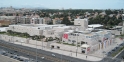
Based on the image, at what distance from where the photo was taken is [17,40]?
13172 millimetres

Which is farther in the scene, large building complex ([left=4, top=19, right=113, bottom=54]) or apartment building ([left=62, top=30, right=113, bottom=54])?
large building complex ([left=4, top=19, right=113, bottom=54])

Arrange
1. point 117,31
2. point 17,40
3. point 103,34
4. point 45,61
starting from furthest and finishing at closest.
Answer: point 117,31
point 17,40
point 103,34
point 45,61

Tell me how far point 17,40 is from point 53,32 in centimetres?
287

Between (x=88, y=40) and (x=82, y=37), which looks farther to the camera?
(x=82, y=37)

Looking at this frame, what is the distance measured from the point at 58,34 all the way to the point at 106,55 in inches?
168

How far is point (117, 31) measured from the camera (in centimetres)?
1638

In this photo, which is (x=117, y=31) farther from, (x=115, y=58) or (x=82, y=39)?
(x=115, y=58)

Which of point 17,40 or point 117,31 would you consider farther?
point 117,31

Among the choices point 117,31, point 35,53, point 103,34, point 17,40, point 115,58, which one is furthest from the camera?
point 117,31

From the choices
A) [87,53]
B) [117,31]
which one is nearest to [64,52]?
[87,53]

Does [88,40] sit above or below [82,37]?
below

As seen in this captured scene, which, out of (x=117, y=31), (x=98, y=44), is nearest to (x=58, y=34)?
(x=98, y=44)

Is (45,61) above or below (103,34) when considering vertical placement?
below

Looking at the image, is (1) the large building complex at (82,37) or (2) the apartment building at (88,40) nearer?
(2) the apartment building at (88,40)
